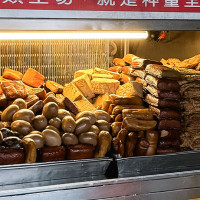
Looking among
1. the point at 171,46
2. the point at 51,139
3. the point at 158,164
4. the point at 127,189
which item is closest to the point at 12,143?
the point at 51,139

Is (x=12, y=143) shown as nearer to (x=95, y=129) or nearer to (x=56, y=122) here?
(x=56, y=122)

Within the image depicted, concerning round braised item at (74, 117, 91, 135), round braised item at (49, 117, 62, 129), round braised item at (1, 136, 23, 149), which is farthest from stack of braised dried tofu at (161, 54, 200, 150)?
round braised item at (1, 136, 23, 149)

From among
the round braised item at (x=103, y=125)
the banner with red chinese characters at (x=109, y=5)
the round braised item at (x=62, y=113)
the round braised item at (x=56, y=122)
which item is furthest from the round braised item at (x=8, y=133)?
the banner with red chinese characters at (x=109, y=5)

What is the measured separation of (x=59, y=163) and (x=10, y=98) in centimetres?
103

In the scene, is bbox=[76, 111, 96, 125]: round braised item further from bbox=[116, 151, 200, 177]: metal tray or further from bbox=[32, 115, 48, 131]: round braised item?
bbox=[116, 151, 200, 177]: metal tray

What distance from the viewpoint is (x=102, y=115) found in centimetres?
397

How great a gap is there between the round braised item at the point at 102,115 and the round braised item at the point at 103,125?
95 mm

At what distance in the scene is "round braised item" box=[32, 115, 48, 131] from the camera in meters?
3.62

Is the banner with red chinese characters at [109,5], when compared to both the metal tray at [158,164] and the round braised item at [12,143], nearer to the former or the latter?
the round braised item at [12,143]

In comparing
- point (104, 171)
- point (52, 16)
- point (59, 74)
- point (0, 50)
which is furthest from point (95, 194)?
point (0, 50)

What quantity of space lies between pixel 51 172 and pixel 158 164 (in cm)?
94

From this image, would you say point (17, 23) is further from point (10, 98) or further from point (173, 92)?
point (173, 92)

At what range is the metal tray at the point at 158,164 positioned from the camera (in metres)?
3.49

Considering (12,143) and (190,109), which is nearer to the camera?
(12,143)
